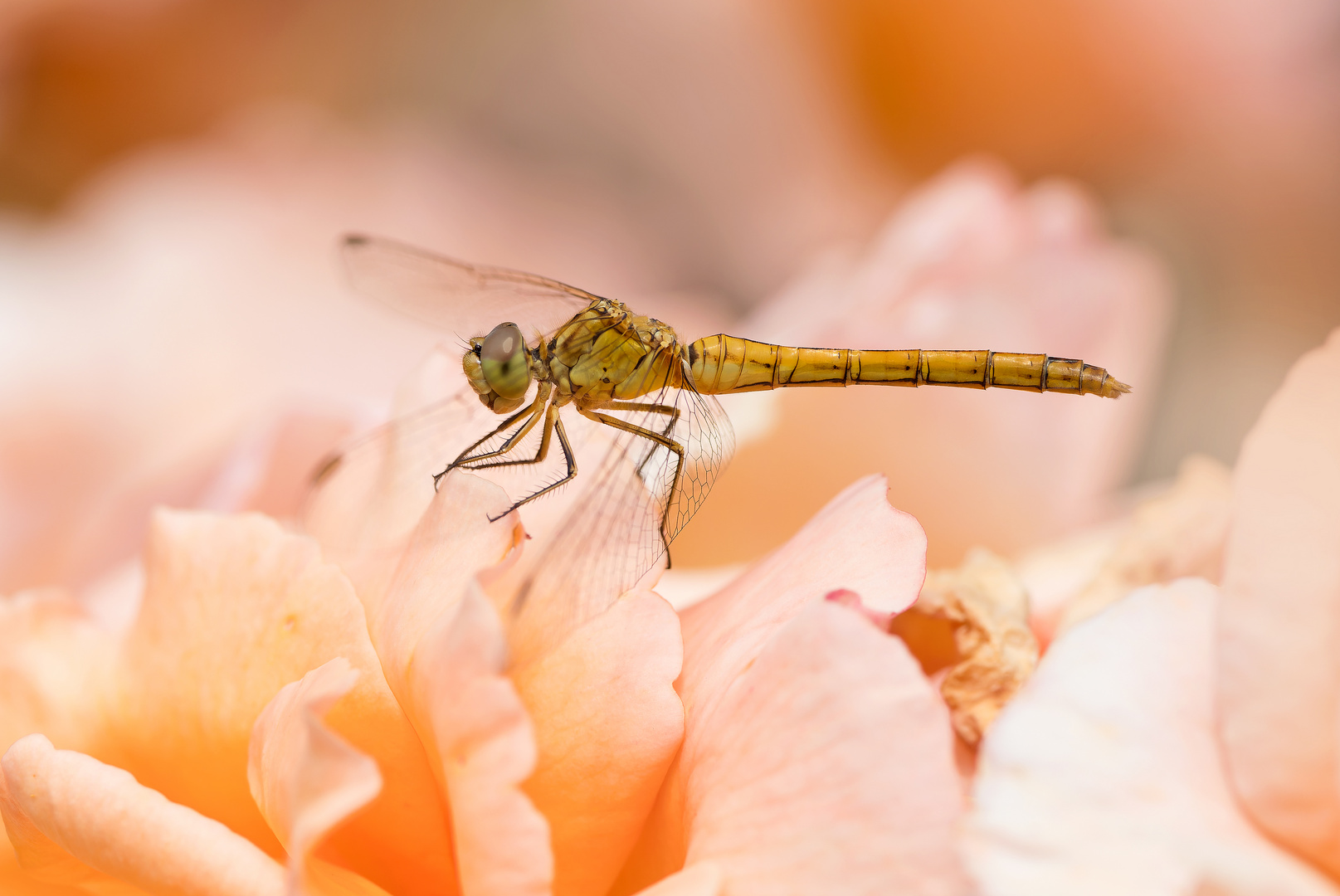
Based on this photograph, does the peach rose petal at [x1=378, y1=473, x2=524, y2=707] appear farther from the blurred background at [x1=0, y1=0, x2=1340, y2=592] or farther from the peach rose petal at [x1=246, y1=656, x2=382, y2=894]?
the blurred background at [x1=0, y1=0, x2=1340, y2=592]

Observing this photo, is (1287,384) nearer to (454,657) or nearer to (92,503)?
(454,657)

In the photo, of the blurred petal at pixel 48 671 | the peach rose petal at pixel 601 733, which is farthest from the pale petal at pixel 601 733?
the blurred petal at pixel 48 671

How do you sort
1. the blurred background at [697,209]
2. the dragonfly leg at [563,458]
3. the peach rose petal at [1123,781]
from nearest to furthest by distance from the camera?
the peach rose petal at [1123,781] < the dragonfly leg at [563,458] < the blurred background at [697,209]

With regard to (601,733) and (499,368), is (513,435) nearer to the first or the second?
(499,368)

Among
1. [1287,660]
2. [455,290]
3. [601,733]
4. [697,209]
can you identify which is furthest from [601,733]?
[697,209]

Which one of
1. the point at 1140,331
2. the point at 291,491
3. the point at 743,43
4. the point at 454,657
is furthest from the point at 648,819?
the point at 743,43

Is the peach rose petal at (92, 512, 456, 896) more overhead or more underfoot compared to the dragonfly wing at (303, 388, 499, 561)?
more underfoot

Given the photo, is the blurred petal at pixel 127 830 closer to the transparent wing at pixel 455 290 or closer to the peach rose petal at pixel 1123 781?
the peach rose petal at pixel 1123 781

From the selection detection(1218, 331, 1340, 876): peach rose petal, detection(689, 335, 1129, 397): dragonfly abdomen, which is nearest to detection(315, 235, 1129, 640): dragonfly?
detection(689, 335, 1129, 397): dragonfly abdomen
